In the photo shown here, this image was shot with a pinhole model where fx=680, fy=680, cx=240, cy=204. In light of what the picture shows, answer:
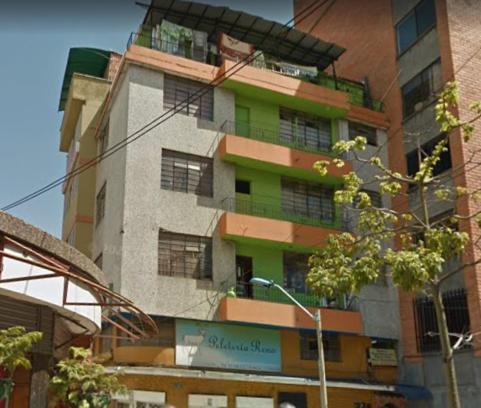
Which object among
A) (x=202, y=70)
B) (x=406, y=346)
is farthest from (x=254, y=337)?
(x=202, y=70)

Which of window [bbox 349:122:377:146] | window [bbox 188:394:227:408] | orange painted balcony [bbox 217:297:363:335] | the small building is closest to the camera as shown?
the small building

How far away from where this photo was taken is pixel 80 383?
42.3 ft

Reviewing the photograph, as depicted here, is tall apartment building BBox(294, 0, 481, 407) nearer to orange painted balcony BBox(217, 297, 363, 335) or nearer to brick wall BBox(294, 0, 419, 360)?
brick wall BBox(294, 0, 419, 360)

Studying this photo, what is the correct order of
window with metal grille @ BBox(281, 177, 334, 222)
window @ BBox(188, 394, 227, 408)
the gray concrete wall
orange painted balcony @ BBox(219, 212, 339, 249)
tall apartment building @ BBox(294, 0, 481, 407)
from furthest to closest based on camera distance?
window with metal grille @ BBox(281, 177, 334, 222) → orange painted balcony @ BBox(219, 212, 339, 249) → tall apartment building @ BBox(294, 0, 481, 407) → the gray concrete wall → window @ BBox(188, 394, 227, 408)

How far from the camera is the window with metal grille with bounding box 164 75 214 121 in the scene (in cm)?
2583

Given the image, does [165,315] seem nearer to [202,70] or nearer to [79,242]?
[79,242]

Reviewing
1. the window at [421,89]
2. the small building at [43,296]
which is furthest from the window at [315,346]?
the small building at [43,296]

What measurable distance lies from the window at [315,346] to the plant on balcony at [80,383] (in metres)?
12.9

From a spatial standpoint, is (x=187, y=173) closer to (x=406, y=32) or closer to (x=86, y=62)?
(x=86, y=62)

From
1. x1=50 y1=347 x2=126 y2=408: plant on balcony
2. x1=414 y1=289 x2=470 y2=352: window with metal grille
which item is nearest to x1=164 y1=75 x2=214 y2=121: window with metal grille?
x1=414 y1=289 x2=470 y2=352: window with metal grille

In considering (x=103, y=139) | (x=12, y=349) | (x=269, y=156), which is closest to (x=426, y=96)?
(x=269, y=156)

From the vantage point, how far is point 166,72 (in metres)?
25.7

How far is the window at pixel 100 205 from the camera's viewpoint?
26.9 meters

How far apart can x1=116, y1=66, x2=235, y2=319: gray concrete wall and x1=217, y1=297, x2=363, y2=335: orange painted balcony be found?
74 centimetres
